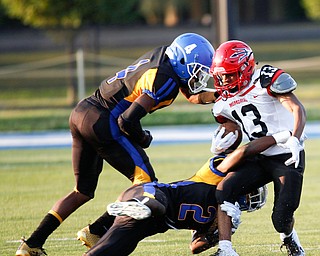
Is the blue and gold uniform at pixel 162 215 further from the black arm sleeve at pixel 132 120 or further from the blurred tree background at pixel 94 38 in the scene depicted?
the blurred tree background at pixel 94 38

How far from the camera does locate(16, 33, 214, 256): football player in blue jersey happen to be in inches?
238

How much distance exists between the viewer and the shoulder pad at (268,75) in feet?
18.9

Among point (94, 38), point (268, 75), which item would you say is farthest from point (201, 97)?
point (94, 38)

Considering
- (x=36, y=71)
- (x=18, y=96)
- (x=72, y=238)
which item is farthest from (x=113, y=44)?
(x=72, y=238)

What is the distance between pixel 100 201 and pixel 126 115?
2.61 meters

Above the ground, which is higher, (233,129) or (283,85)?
(283,85)

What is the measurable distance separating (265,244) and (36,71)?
21458 mm

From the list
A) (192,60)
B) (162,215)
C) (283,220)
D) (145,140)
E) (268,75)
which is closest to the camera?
(162,215)

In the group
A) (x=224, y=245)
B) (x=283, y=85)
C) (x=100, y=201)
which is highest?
(x=283, y=85)

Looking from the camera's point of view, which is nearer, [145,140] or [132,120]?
[132,120]

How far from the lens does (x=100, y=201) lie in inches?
331

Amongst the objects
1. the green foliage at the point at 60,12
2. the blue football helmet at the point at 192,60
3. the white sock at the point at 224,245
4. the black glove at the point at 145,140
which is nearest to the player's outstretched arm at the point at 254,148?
the white sock at the point at 224,245

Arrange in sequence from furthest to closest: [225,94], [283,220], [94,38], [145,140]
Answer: [94,38] < [145,140] < [225,94] < [283,220]

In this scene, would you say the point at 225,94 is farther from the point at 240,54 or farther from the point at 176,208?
the point at 176,208
